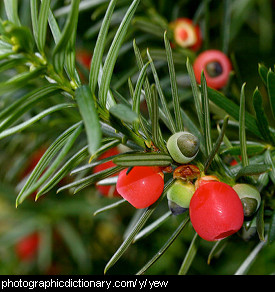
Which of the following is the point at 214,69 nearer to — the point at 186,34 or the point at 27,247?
the point at 186,34

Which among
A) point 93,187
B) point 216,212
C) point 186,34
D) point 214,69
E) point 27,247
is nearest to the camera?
point 216,212

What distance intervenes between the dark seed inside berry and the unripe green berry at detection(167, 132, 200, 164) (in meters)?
0.35

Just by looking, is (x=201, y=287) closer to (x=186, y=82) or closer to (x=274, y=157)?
(x=274, y=157)

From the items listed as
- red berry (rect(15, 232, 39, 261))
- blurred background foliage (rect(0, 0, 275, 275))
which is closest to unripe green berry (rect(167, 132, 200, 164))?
blurred background foliage (rect(0, 0, 275, 275))

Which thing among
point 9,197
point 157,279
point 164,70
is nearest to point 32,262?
point 9,197

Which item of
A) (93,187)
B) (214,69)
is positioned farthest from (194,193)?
(93,187)

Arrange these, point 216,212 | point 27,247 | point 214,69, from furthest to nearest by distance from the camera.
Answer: point 27,247 < point 214,69 < point 216,212

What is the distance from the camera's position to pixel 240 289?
A: 2.27ft

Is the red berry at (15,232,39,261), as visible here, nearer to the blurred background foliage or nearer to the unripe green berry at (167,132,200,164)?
the blurred background foliage

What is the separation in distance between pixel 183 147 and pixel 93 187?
2.69 ft

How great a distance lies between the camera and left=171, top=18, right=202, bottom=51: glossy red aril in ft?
2.99

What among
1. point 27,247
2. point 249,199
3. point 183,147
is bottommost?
point 27,247

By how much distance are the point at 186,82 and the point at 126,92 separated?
14 cm

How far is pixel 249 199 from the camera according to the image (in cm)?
50
